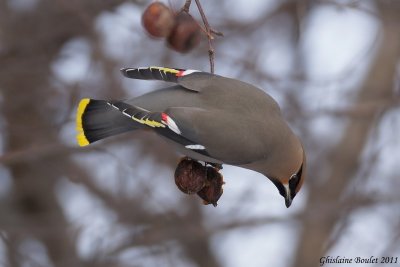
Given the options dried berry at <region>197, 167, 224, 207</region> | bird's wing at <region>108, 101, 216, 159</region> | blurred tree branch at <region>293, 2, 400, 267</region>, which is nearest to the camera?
bird's wing at <region>108, 101, 216, 159</region>

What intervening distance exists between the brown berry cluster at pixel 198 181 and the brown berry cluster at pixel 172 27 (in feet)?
2.08

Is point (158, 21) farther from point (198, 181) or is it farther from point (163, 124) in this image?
point (198, 181)

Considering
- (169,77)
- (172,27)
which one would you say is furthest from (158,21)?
(169,77)

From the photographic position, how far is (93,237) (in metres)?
6.21

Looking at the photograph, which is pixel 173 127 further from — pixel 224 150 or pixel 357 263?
pixel 357 263

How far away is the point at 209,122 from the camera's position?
386 centimetres

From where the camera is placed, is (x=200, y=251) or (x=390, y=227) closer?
(x=390, y=227)

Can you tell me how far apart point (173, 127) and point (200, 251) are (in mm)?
4893

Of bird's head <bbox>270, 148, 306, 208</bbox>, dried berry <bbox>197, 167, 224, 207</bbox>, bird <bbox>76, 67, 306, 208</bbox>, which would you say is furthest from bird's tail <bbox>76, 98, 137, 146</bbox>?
bird's head <bbox>270, 148, 306, 208</bbox>

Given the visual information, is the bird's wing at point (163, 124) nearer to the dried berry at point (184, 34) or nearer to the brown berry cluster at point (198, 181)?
the brown berry cluster at point (198, 181)

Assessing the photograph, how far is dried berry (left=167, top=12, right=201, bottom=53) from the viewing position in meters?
4.20

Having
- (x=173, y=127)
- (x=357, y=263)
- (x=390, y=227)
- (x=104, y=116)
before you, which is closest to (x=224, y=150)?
(x=173, y=127)

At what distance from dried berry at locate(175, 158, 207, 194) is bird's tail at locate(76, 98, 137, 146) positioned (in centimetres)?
32

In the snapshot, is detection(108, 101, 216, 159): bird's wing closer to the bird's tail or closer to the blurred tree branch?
the bird's tail
